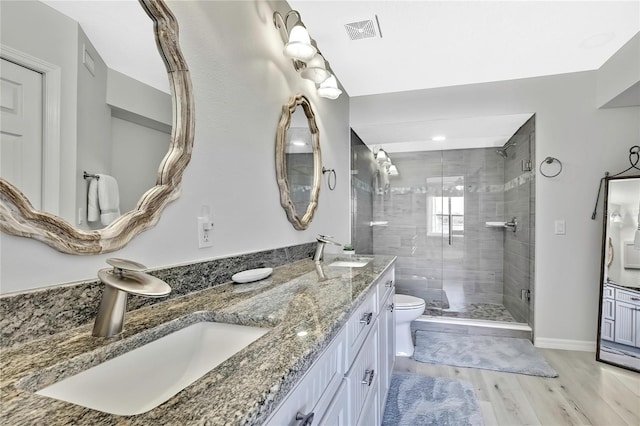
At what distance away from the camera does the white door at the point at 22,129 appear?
63 cm

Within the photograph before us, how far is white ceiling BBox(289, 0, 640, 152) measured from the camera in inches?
77.5

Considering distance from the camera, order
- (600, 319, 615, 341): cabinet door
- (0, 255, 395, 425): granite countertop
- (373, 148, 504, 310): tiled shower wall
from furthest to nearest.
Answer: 1. (373, 148, 504, 310): tiled shower wall
2. (600, 319, 615, 341): cabinet door
3. (0, 255, 395, 425): granite countertop

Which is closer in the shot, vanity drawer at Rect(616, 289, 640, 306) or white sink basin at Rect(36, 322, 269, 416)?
white sink basin at Rect(36, 322, 269, 416)

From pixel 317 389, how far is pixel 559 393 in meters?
2.13

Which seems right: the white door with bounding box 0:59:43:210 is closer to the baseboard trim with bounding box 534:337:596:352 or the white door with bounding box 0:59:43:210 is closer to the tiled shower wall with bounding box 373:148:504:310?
the baseboard trim with bounding box 534:337:596:352

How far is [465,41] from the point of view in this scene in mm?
2340

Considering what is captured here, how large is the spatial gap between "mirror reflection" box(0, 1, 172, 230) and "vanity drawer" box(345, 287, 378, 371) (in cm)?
77

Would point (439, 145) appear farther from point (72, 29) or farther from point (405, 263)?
point (72, 29)

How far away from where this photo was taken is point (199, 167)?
121cm

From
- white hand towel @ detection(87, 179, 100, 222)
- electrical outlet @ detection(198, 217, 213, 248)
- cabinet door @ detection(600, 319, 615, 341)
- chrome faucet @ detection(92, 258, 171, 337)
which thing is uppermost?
white hand towel @ detection(87, 179, 100, 222)

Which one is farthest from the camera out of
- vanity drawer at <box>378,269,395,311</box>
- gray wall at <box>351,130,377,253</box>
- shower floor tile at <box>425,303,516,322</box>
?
gray wall at <box>351,130,377,253</box>

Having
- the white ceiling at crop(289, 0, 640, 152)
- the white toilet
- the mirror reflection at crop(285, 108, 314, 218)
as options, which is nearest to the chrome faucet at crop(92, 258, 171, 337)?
the mirror reflection at crop(285, 108, 314, 218)

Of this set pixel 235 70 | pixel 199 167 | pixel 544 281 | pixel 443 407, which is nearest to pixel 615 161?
pixel 544 281

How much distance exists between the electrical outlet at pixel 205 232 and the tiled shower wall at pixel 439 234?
3256 mm
